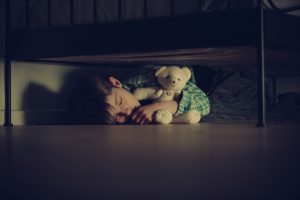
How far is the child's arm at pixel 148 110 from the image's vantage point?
212 centimetres

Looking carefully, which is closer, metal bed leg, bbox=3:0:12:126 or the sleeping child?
the sleeping child

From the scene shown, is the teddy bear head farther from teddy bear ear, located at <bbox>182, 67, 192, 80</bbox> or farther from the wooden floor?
the wooden floor

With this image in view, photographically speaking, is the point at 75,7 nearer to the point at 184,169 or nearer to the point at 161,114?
the point at 161,114

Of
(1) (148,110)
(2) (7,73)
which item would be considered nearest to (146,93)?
(1) (148,110)

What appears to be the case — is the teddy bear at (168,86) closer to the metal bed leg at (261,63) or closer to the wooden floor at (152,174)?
the metal bed leg at (261,63)

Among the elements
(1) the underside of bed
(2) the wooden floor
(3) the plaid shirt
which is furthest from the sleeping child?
(2) the wooden floor

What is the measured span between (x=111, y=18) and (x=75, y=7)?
6.2 inches

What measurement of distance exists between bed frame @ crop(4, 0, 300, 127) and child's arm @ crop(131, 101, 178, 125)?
196 millimetres

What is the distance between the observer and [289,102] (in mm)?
Answer: 2479

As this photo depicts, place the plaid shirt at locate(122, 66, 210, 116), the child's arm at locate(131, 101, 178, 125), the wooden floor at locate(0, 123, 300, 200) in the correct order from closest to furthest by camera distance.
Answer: the wooden floor at locate(0, 123, 300, 200), the child's arm at locate(131, 101, 178, 125), the plaid shirt at locate(122, 66, 210, 116)

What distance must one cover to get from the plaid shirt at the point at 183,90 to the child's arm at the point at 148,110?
1.2 inches

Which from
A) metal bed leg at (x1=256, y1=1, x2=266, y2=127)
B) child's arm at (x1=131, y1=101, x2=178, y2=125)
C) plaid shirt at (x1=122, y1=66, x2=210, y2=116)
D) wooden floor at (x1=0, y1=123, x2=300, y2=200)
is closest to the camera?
wooden floor at (x1=0, y1=123, x2=300, y2=200)

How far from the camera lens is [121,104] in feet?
7.22

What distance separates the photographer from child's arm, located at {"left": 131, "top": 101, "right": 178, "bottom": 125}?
6.94 ft
